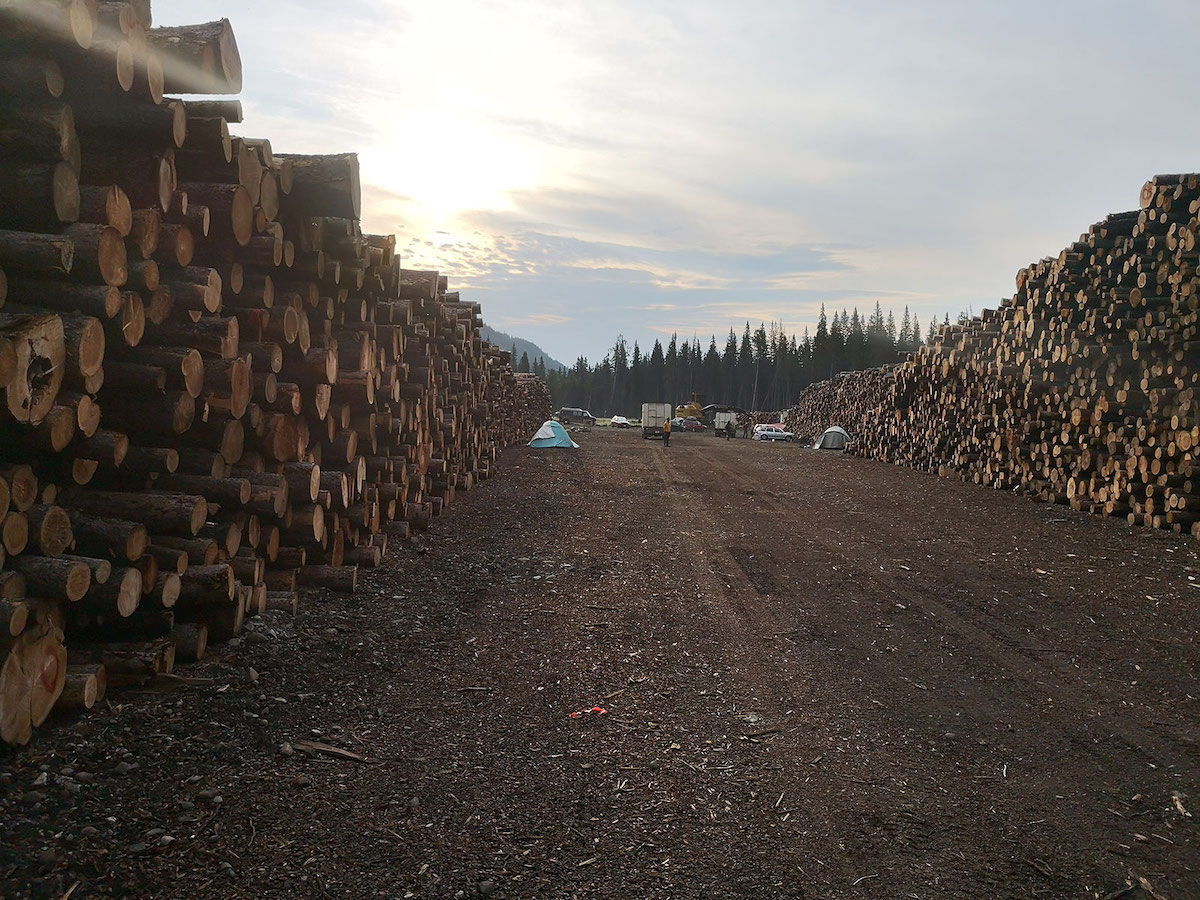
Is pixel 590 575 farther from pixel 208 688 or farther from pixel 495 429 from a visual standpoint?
pixel 495 429

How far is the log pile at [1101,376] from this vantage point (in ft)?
34.8

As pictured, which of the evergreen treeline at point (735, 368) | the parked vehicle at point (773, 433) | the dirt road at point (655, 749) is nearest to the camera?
the dirt road at point (655, 749)

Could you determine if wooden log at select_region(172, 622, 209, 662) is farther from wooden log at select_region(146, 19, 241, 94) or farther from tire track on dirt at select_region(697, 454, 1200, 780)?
tire track on dirt at select_region(697, 454, 1200, 780)

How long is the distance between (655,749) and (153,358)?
3913 mm

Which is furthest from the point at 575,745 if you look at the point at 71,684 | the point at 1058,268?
the point at 1058,268

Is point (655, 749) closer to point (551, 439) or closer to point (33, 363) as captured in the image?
point (33, 363)

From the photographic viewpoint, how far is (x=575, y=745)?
172 inches

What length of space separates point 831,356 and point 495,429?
8270cm

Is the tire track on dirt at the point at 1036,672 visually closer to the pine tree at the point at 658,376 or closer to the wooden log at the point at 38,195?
the wooden log at the point at 38,195

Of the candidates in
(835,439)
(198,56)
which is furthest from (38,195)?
(835,439)

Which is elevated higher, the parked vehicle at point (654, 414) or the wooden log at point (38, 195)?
the wooden log at point (38, 195)

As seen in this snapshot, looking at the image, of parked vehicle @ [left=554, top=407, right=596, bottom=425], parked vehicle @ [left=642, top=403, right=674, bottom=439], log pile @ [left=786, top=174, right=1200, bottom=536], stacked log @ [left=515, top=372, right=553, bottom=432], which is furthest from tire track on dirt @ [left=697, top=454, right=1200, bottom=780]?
parked vehicle @ [left=554, top=407, right=596, bottom=425]

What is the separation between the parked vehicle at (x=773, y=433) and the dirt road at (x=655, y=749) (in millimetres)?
38693

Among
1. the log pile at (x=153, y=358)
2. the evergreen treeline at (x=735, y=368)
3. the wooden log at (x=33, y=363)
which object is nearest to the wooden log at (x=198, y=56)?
the log pile at (x=153, y=358)
